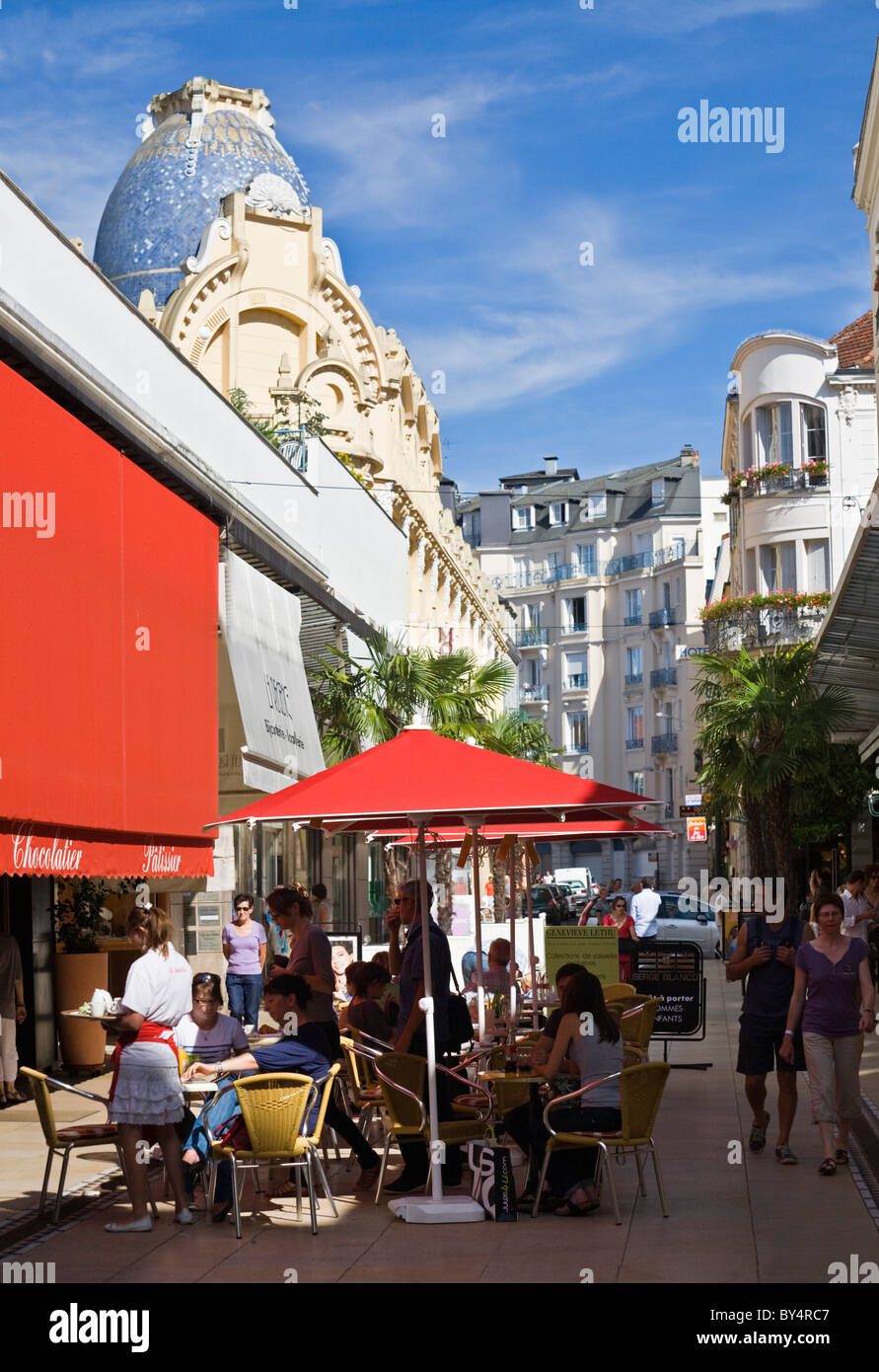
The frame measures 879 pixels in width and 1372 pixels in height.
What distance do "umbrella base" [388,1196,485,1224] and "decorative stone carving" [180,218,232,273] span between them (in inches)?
1143

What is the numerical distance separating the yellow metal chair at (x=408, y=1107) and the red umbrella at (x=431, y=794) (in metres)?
0.13

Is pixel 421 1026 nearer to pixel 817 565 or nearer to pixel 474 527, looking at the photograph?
pixel 817 565

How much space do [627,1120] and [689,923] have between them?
26.0 metres

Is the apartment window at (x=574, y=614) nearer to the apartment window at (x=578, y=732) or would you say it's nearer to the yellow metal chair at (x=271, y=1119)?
the apartment window at (x=578, y=732)

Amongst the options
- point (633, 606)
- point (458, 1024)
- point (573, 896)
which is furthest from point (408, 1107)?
point (633, 606)

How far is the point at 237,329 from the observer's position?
120 ft

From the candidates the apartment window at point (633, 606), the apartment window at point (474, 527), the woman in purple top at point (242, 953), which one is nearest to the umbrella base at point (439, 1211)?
the woman in purple top at point (242, 953)

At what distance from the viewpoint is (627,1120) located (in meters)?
9.34

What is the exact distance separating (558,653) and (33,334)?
7694 centimetres

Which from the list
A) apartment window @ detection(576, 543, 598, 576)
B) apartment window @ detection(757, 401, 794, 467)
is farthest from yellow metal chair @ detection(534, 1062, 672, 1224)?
apartment window @ detection(576, 543, 598, 576)

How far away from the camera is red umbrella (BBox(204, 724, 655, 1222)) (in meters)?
9.39

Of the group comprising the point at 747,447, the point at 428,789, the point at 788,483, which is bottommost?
the point at 428,789

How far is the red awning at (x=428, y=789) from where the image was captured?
940 centimetres
